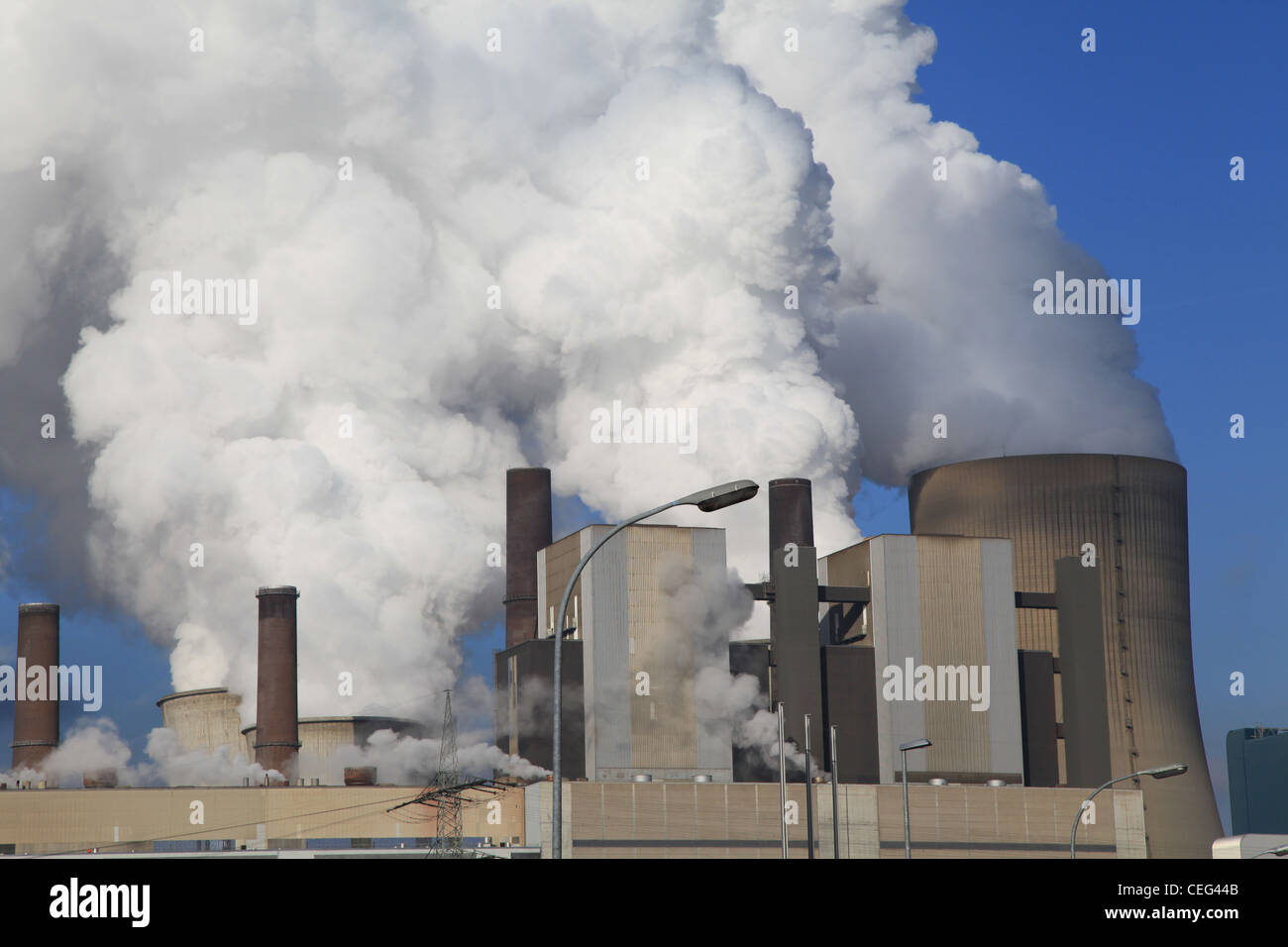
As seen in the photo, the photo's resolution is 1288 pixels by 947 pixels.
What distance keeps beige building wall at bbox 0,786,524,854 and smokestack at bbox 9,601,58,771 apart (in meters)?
6.25

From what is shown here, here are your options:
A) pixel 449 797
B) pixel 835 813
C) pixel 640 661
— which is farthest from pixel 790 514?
pixel 449 797

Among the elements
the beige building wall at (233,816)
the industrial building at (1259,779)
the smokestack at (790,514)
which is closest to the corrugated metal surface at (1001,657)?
the smokestack at (790,514)

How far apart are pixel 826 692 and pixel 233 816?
24928 mm

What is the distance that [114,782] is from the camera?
222 feet

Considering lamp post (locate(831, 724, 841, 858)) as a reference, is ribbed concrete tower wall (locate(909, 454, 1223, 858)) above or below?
above

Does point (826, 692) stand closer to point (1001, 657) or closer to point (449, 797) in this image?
point (1001, 657)

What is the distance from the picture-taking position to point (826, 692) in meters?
68.3

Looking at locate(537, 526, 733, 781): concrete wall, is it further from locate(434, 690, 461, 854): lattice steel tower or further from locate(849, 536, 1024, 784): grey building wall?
locate(849, 536, 1024, 784): grey building wall

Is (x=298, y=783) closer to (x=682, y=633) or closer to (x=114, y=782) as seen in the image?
(x=114, y=782)

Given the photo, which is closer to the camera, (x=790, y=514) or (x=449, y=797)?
(x=449, y=797)

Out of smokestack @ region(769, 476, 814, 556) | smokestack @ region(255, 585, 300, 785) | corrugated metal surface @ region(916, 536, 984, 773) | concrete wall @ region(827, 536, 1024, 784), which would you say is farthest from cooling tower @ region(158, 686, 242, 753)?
corrugated metal surface @ region(916, 536, 984, 773)

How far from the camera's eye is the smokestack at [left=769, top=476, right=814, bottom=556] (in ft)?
236
